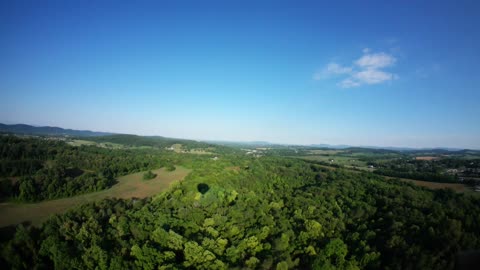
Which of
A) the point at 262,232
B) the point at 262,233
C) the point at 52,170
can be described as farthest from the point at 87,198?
the point at 262,233

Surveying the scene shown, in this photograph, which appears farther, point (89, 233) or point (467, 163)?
point (467, 163)

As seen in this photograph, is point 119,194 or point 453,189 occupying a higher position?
point 453,189

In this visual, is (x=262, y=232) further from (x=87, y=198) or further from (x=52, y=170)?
(x=52, y=170)

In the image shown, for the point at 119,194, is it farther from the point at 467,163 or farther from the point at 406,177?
the point at 467,163

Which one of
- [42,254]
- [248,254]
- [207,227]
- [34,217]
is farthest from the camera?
[34,217]

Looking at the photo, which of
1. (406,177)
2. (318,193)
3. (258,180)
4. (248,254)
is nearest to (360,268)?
(248,254)

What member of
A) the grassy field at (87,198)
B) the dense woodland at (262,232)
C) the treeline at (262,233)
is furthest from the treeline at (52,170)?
the dense woodland at (262,232)

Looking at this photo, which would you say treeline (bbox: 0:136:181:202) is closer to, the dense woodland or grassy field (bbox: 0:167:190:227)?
grassy field (bbox: 0:167:190:227)
